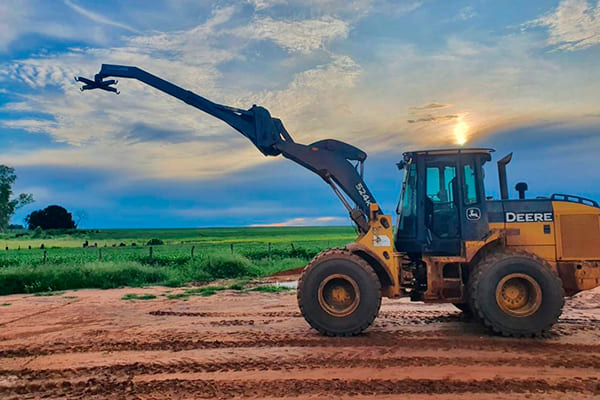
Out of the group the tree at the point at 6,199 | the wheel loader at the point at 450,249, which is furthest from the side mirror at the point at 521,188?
the tree at the point at 6,199

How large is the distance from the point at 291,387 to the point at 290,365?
0.83m

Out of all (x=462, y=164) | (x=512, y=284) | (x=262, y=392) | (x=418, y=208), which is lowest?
(x=262, y=392)

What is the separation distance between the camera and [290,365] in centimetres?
651

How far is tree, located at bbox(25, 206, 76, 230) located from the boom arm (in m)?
83.4

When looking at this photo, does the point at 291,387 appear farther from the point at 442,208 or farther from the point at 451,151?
the point at 451,151

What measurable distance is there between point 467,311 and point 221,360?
5.52 metres

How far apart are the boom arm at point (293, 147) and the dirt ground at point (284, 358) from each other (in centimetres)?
246

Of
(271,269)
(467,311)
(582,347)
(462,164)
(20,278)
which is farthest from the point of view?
(271,269)

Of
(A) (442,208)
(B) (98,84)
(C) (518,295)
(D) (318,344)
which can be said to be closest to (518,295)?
(C) (518,295)

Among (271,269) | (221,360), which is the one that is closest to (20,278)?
(271,269)

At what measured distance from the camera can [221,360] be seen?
6.80 m

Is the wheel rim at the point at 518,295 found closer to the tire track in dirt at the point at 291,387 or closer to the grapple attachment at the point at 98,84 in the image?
the tire track in dirt at the point at 291,387

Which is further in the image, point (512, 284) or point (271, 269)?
point (271, 269)

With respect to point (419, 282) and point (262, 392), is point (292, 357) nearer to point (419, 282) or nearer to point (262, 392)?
point (262, 392)
